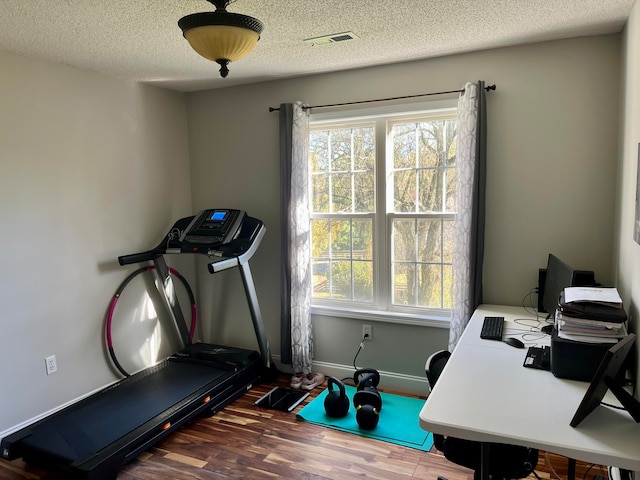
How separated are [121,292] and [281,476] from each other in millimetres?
1895

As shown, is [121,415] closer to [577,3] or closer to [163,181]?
[163,181]

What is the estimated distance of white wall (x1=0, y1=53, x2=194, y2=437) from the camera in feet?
9.39

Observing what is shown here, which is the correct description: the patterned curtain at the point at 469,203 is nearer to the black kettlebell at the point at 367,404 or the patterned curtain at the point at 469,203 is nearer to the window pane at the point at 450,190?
the window pane at the point at 450,190

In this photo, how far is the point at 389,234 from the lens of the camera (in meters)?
3.56

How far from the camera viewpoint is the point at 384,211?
3545mm

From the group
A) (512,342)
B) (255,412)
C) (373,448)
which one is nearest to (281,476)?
(373,448)

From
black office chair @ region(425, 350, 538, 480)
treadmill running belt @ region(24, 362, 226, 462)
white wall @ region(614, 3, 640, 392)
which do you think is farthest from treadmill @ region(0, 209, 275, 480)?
white wall @ region(614, 3, 640, 392)

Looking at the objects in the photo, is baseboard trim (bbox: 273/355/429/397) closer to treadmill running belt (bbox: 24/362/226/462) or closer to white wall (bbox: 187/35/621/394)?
white wall (bbox: 187/35/621/394)

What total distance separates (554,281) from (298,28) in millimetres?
2034

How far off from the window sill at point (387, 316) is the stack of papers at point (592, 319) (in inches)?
53.9

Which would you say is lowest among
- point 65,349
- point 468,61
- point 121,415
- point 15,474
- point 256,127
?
point 15,474

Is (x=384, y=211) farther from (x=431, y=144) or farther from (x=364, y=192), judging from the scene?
(x=431, y=144)

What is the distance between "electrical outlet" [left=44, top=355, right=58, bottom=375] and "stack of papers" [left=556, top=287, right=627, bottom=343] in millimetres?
3053

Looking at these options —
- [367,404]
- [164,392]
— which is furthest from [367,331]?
[164,392]
